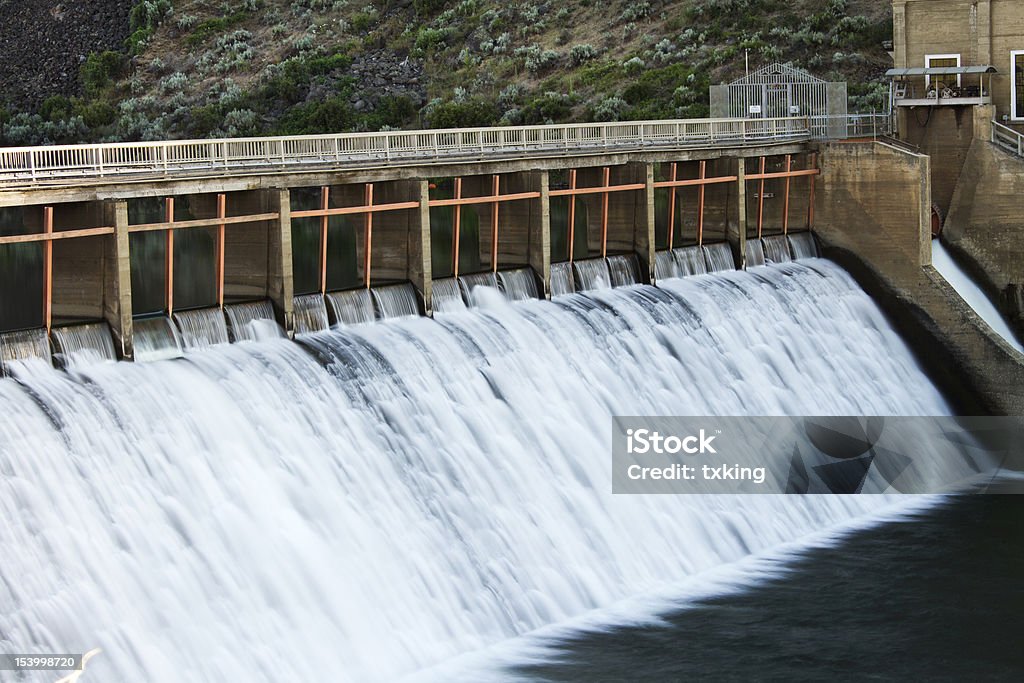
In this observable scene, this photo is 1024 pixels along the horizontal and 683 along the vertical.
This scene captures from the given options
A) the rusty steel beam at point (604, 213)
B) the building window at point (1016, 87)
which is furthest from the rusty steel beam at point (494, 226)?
the building window at point (1016, 87)

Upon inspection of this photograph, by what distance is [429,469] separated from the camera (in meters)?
27.6

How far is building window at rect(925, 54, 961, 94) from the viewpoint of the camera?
47.2 m

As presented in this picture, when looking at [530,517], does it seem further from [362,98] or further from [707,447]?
[362,98]

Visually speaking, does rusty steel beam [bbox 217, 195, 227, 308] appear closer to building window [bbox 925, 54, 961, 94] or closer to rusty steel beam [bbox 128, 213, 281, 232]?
rusty steel beam [bbox 128, 213, 281, 232]

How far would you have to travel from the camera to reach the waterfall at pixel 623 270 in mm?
38625

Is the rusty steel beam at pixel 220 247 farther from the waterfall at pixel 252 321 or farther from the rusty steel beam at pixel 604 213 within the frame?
the rusty steel beam at pixel 604 213

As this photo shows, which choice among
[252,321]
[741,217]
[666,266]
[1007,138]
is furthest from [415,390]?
[1007,138]

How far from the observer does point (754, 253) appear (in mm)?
43312

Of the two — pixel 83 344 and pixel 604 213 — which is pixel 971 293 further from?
pixel 83 344

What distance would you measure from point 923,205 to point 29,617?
1142 inches

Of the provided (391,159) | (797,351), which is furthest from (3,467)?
(797,351)

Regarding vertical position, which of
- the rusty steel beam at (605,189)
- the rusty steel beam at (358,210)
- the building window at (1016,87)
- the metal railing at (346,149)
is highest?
the building window at (1016,87)

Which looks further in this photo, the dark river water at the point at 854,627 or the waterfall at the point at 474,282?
the waterfall at the point at 474,282

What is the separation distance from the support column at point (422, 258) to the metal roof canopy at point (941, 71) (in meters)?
19.6
